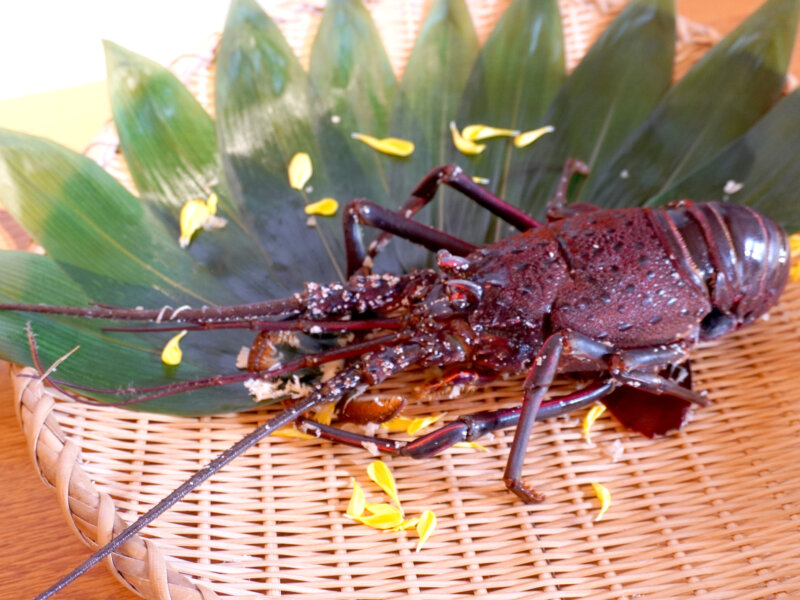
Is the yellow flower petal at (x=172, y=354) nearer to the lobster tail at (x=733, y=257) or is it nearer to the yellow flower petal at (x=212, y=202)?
the yellow flower petal at (x=212, y=202)

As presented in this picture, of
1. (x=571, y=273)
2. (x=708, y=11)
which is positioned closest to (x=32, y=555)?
(x=571, y=273)

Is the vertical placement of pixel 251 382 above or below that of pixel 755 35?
below

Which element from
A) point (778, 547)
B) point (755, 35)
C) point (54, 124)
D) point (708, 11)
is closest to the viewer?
point (778, 547)

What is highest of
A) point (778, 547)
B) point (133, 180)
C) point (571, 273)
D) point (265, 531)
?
point (133, 180)

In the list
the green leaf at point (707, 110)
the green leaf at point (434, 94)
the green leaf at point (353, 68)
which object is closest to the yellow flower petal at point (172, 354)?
the green leaf at point (434, 94)

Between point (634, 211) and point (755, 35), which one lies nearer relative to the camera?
point (634, 211)

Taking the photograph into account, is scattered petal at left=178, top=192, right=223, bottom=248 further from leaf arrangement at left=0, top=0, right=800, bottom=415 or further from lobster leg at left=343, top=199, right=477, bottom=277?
lobster leg at left=343, top=199, right=477, bottom=277

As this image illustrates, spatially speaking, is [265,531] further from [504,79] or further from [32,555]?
[504,79]
